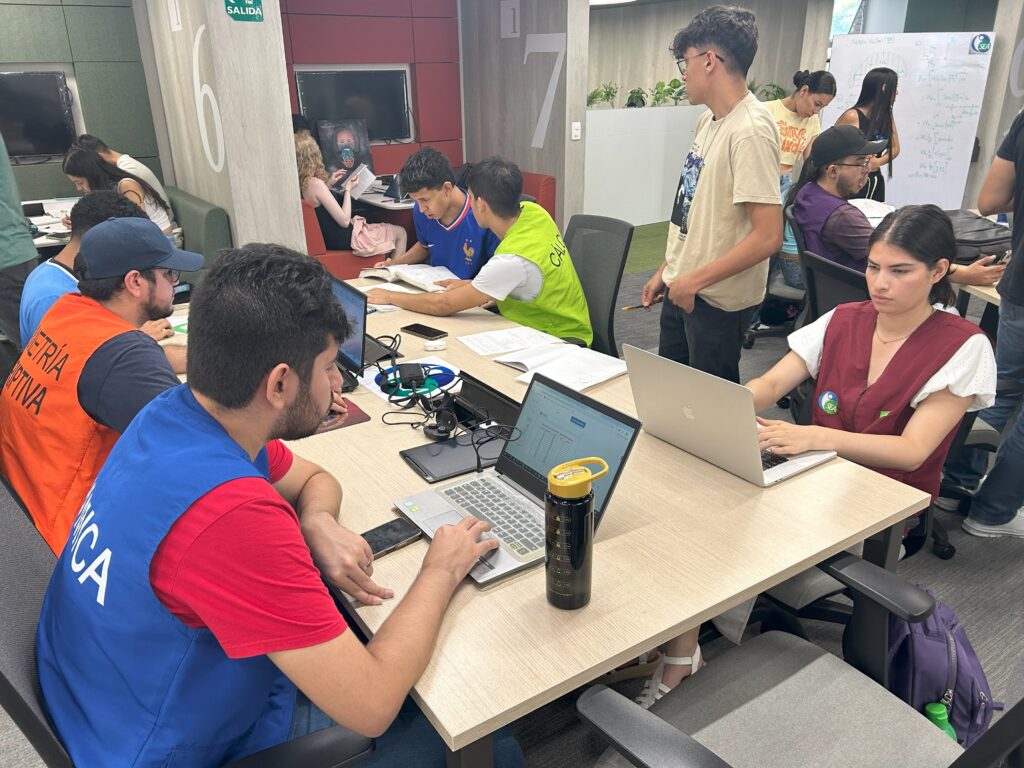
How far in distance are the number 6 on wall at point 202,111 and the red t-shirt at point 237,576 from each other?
3.30 metres

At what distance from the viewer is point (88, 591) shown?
3.35 ft

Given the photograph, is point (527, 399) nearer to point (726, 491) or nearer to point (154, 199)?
point (726, 491)

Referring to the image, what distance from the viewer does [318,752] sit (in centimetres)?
103

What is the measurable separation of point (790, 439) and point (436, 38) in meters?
5.20

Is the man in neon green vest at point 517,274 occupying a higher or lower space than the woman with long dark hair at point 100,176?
lower

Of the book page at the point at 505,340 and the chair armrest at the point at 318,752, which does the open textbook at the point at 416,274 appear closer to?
the book page at the point at 505,340

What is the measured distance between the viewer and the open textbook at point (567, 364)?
2107mm

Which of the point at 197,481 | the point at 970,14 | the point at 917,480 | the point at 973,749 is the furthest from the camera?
the point at 970,14

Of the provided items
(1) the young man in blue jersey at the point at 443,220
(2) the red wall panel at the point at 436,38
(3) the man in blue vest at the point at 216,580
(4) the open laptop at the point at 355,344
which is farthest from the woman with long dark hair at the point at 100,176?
(3) the man in blue vest at the point at 216,580

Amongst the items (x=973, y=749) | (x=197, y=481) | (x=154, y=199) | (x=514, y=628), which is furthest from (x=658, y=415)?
(x=154, y=199)

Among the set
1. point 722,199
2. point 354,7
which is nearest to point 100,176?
point 354,7

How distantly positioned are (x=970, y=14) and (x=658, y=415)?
267 inches

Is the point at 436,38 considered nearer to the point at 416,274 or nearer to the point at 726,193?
the point at 416,274

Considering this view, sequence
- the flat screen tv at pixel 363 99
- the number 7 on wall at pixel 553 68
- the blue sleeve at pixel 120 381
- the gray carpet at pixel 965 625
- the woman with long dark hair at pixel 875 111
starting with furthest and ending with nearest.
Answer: the flat screen tv at pixel 363 99, the number 7 on wall at pixel 553 68, the woman with long dark hair at pixel 875 111, the gray carpet at pixel 965 625, the blue sleeve at pixel 120 381
